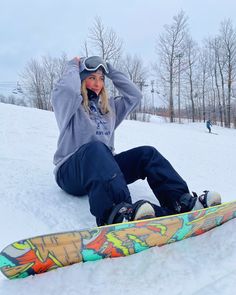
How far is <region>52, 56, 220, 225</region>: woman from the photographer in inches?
61.7

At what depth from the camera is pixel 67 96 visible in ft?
6.38

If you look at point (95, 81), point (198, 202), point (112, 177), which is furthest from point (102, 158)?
point (95, 81)

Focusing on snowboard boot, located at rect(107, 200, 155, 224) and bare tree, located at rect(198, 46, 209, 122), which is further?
bare tree, located at rect(198, 46, 209, 122)

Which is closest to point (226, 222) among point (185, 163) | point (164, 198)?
point (164, 198)

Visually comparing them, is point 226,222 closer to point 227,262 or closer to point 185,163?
point 227,262

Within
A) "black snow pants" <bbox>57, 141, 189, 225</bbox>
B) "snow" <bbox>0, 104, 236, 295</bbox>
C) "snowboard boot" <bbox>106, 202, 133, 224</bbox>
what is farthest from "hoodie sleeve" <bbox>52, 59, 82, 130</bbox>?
"snowboard boot" <bbox>106, 202, 133, 224</bbox>

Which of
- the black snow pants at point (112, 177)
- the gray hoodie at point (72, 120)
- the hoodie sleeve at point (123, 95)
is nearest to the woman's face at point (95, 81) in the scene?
the gray hoodie at point (72, 120)

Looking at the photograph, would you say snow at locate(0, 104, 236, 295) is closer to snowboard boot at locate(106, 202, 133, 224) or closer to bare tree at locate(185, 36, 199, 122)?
snowboard boot at locate(106, 202, 133, 224)

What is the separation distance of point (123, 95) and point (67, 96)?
2.10 feet

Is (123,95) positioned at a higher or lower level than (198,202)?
higher

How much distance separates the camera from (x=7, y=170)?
9.03ft

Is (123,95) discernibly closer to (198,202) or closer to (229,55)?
(198,202)

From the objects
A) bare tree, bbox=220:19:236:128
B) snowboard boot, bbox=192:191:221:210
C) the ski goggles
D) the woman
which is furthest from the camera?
bare tree, bbox=220:19:236:128

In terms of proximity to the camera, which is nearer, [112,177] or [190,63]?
[112,177]
